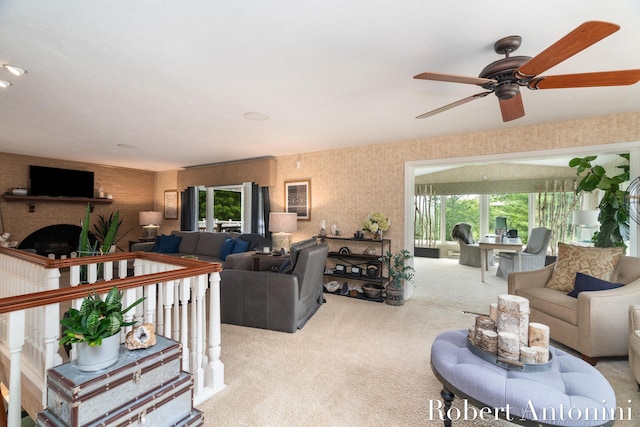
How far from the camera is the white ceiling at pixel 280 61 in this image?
4.90ft

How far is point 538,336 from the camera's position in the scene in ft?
5.08

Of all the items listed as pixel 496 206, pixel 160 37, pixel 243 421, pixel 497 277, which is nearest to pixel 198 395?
pixel 243 421

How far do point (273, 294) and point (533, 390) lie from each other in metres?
2.21

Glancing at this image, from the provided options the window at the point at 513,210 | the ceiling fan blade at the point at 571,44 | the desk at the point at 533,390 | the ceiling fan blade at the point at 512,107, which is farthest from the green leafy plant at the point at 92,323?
the window at the point at 513,210

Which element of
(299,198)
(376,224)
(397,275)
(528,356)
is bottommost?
(397,275)

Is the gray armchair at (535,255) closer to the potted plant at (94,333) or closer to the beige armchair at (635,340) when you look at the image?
the beige armchair at (635,340)

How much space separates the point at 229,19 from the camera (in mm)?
1550

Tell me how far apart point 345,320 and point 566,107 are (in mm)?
3344

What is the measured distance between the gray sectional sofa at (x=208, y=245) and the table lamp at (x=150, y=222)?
43.3 inches

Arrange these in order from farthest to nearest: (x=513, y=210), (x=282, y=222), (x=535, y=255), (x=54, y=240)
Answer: (x=513, y=210)
(x=54, y=240)
(x=535, y=255)
(x=282, y=222)

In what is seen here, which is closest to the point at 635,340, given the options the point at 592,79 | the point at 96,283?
the point at 592,79

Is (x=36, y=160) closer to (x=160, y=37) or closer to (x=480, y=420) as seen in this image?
(x=160, y=37)

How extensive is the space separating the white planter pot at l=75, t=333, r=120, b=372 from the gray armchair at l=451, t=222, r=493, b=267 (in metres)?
7.32

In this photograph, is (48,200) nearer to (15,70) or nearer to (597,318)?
(15,70)
